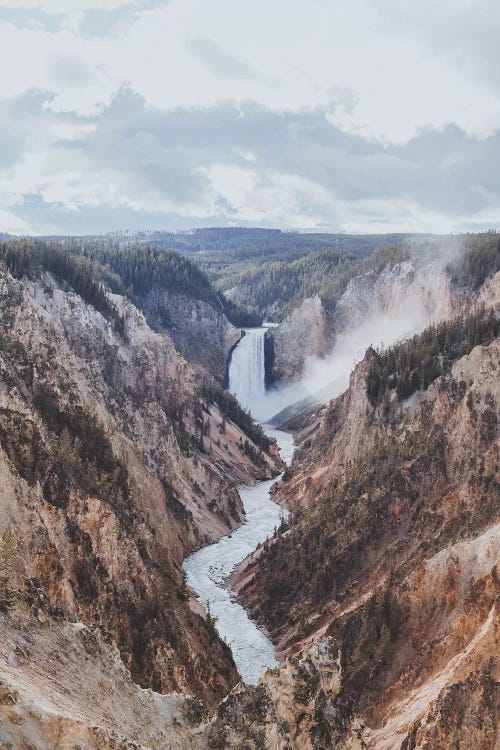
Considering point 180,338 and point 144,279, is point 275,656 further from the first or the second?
point 144,279

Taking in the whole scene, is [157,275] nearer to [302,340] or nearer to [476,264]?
[302,340]

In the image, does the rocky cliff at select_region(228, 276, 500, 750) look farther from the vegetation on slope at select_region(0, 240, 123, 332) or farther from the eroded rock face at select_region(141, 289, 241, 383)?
the eroded rock face at select_region(141, 289, 241, 383)

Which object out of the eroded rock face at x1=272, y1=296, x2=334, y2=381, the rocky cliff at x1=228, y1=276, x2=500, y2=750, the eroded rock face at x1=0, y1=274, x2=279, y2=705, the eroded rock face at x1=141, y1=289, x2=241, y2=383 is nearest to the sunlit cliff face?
the eroded rock face at x1=272, y1=296, x2=334, y2=381

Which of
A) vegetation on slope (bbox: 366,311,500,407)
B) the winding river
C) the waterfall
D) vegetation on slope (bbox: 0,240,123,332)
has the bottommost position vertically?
the winding river

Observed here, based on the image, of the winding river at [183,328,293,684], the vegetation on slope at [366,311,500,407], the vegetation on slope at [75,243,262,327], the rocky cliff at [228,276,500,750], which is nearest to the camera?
the rocky cliff at [228,276,500,750]

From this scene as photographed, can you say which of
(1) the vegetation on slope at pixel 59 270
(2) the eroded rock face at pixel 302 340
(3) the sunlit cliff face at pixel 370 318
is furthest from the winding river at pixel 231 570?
(2) the eroded rock face at pixel 302 340

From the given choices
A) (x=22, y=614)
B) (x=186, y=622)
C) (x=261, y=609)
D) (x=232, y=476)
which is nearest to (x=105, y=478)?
(x=186, y=622)
